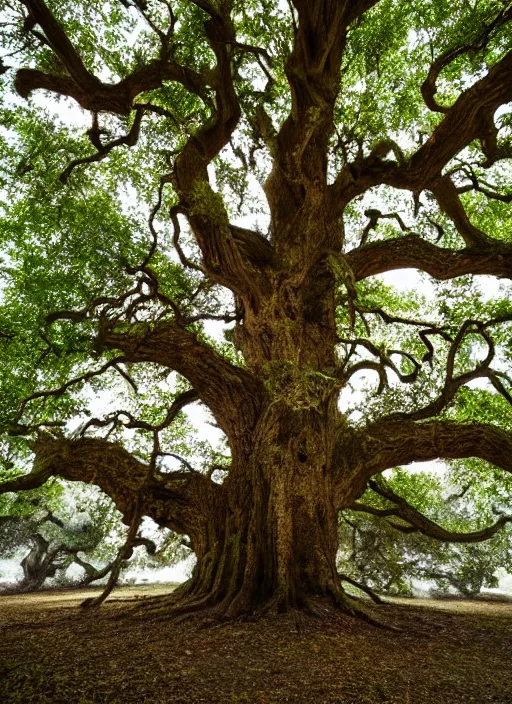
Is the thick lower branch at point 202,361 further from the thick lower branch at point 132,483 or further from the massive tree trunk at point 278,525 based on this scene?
the thick lower branch at point 132,483

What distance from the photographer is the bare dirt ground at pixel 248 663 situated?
248 centimetres

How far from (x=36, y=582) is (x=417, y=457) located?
13218mm

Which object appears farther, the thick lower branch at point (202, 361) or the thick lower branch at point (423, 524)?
the thick lower branch at point (423, 524)

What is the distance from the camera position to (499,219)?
30.8 feet

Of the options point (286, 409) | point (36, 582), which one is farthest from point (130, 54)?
point (36, 582)

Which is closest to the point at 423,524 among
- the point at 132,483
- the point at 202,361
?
the point at 202,361

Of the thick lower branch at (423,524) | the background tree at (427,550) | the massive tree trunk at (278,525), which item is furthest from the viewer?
the background tree at (427,550)

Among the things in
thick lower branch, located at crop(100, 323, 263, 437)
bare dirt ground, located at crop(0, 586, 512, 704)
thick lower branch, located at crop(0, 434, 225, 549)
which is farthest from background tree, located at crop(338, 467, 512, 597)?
bare dirt ground, located at crop(0, 586, 512, 704)

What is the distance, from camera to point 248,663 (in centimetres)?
305

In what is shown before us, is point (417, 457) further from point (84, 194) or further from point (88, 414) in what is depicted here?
point (84, 194)

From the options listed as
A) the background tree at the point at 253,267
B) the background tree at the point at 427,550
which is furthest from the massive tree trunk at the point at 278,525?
the background tree at the point at 427,550

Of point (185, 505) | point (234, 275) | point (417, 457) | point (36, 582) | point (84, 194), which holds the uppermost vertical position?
point (84, 194)

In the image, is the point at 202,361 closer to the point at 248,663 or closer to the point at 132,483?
the point at 132,483

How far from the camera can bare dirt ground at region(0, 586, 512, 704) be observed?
248cm
